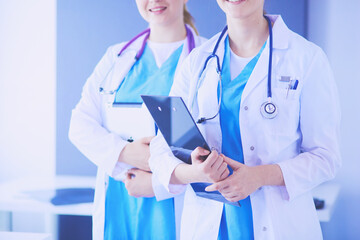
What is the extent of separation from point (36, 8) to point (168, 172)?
5.18 ft

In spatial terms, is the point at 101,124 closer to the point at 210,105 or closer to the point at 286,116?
the point at 210,105

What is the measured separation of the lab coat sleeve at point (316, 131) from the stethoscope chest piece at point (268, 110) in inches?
3.1

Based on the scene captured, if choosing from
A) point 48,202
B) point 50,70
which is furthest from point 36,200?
point 50,70

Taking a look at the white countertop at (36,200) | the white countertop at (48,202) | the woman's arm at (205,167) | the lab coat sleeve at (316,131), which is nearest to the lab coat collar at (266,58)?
the lab coat sleeve at (316,131)

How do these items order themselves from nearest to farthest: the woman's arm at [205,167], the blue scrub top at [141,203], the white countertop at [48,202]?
the woman's arm at [205,167]
the blue scrub top at [141,203]
the white countertop at [48,202]

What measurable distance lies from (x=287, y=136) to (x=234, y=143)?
0.15 meters

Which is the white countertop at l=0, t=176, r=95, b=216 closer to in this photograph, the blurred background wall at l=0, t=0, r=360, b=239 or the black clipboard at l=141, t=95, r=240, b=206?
the blurred background wall at l=0, t=0, r=360, b=239

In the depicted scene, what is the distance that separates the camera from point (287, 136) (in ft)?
3.95

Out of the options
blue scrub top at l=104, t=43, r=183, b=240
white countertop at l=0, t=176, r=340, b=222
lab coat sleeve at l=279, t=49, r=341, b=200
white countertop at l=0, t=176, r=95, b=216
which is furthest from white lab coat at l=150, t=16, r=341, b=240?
white countertop at l=0, t=176, r=95, b=216

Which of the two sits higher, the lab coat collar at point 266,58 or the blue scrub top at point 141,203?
the lab coat collar at point 266,58

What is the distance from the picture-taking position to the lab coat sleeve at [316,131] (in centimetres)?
118

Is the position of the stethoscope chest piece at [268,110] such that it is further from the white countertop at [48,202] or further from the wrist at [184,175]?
the white countertop at [48,202]

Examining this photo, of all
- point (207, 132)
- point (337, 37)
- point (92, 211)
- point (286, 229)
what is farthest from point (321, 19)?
point (92, 211)

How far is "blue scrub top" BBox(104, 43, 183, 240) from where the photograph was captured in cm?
162
